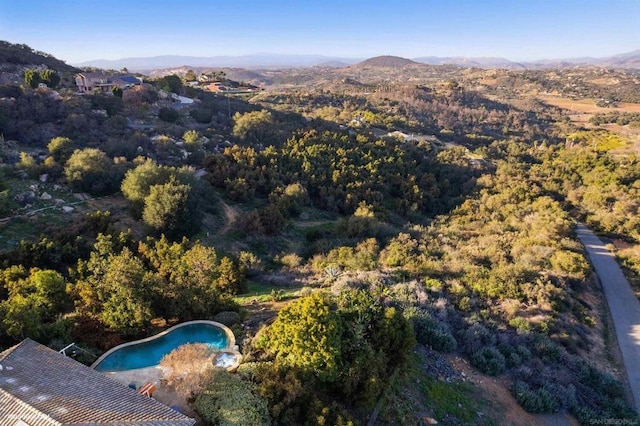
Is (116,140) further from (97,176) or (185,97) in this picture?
(185,97)

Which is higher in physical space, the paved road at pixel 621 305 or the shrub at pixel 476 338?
the shrub at pixel 476 338

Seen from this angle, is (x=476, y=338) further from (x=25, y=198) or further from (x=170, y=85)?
(x=170, y=85)

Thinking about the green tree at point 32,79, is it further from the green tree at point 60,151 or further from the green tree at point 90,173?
the green tree at point 90,173

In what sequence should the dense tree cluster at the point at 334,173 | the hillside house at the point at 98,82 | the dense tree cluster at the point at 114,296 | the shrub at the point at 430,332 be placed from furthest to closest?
1. the hillside house at the point at 98,82
2. the dense tree cluster at the point at 334,173
3. the shrub at the point at 430,332
4. the dense tree cluster at the point at 114,296

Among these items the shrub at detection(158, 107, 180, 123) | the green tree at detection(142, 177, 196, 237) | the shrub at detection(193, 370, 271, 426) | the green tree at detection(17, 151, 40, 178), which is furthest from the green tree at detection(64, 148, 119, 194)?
the shrub at detection(193, 370, 271, 426)

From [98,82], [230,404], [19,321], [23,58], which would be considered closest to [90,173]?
[19,321]

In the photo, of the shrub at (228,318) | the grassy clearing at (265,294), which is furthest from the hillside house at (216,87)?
the shrub at (228,318)
